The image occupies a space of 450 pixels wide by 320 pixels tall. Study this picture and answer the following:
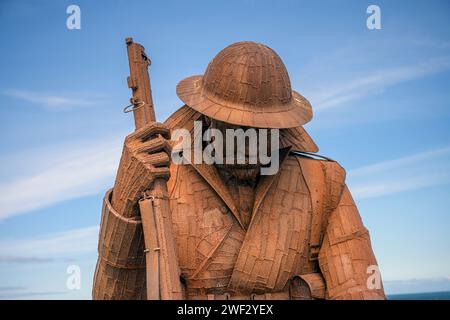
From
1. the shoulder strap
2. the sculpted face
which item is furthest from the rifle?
the shoulder strap

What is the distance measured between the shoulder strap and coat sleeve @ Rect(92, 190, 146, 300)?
1959 millimetres

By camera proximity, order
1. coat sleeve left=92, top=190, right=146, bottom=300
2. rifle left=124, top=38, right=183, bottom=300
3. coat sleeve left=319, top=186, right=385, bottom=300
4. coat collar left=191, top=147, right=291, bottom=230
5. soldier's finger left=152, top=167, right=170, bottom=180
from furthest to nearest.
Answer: coat collar left=191, top=147, right=291, bottom=230 < coat sleeve left=319, top=186, right=385, bottom=300 < coat sleeve left=92, top=190, right=146, bottom=300 < soldier's finger left=152, top=167, right=170, bottom=180 < rifle left=124, top=38, right=183, bottom=300

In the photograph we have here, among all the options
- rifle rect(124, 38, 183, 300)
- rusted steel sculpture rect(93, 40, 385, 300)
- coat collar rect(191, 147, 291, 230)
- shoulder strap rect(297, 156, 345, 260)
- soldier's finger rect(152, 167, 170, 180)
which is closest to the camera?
rifle rect(124, 38, 183, 300)

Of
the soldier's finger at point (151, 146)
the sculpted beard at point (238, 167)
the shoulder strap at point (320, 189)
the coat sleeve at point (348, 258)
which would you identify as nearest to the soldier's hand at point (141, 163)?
the soldier's finger at point (151, 146)

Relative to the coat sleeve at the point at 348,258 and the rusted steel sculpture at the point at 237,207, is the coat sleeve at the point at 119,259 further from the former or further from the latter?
the coat sleeve at the point at 348,258

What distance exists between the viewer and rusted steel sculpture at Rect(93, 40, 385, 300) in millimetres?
10711

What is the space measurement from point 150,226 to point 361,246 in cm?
251

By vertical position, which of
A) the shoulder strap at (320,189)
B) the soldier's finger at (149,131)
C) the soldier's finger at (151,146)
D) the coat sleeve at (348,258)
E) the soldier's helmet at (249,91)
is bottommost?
the coat sleeve at (348,258)

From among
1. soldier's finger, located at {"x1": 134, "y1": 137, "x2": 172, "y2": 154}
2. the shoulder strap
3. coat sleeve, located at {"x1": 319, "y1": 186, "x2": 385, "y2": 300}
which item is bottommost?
coat sleeve, located at {"x1": 319, "y1": 186, "x2": 385, "y2": 300}

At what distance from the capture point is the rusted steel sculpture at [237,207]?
35.1ft

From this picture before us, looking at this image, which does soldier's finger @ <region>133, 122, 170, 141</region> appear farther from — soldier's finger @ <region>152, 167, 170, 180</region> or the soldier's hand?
soldier's finger @ <region>152, 167, 170, 180</region>

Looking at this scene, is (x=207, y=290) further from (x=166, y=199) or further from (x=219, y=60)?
(x=219, y=60)

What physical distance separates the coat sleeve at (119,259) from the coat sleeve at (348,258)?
6.77 ft

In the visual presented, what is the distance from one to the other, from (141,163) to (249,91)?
1.39 m
